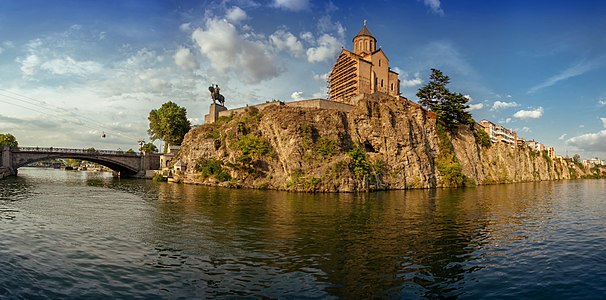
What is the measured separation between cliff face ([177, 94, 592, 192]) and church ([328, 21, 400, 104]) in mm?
9881

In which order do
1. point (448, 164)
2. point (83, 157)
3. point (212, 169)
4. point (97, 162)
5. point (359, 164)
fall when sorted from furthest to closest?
point (97, 162), point (83, 157), point (448, 164), point (212, 169), point (359, 164)

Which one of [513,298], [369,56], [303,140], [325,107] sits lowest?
[513,298]

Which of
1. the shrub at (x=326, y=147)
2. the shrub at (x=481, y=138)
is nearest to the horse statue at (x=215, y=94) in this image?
the shrub at (x=326, y=147)

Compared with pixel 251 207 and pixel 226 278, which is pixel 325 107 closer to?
pixel 251 207

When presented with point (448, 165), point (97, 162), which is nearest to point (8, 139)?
point (97, 162)

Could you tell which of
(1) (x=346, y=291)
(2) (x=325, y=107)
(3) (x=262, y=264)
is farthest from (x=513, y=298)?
(2) (x=325, y=107)

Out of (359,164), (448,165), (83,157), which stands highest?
(83,157)

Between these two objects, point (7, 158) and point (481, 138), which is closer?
point (7, 158)

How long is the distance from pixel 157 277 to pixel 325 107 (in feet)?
187

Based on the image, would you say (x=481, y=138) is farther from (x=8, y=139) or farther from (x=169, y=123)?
(x=8, y=139)

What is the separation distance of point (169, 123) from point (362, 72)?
57.4 metres

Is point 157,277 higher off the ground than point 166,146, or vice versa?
point 166,146

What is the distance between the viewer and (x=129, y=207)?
32781 millimetres

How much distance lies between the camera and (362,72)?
269ft
